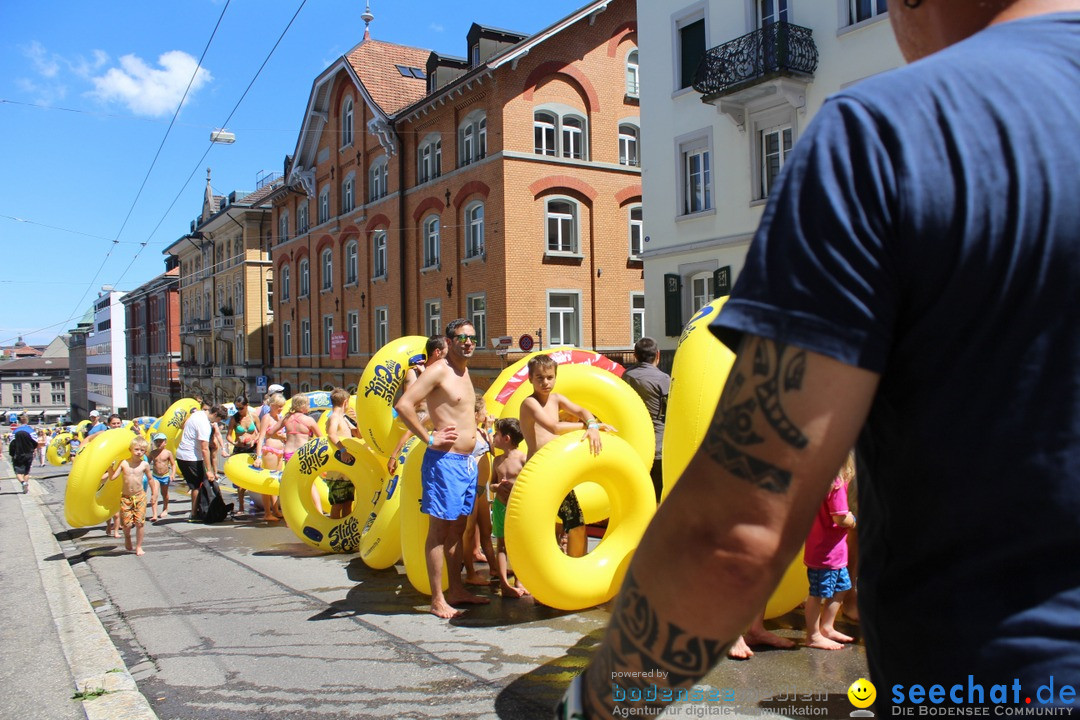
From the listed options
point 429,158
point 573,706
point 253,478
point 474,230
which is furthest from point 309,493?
point 429,158

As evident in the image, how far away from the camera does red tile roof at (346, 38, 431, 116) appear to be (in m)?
31.4

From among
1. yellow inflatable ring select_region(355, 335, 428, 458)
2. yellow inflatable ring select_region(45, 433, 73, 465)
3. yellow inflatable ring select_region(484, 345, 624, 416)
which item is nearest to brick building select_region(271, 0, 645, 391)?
yellow inflatable ring select_region(45, 433, 73, 465)

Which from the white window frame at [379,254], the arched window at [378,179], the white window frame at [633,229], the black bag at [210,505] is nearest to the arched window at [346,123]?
the arched window at [378,179]

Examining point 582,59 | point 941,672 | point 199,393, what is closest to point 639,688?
point 941,672

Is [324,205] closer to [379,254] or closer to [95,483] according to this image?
[379,254]

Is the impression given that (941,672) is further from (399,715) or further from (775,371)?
(399,715)

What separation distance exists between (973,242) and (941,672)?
0.52 metres

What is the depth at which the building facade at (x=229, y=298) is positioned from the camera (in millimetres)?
46281

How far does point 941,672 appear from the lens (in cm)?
96

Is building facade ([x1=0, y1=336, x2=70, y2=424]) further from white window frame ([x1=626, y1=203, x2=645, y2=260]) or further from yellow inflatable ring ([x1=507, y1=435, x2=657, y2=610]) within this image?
yellow inflatable ring ([x1=507, y1=435, x2=657, y2=610])

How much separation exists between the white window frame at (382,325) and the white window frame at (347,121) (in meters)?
7.50

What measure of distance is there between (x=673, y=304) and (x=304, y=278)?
2562cm

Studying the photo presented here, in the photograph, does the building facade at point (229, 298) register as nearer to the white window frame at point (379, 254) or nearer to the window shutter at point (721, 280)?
the white window frame at point (379, 254)

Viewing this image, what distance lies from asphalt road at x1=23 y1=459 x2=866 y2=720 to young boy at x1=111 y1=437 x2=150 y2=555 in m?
1.17
